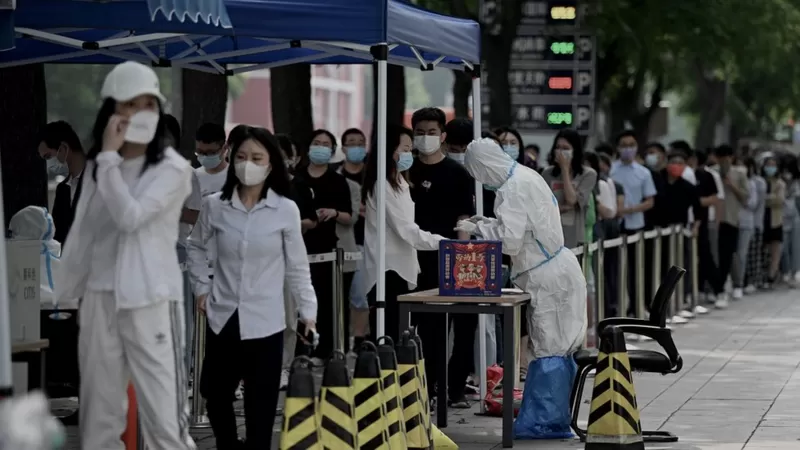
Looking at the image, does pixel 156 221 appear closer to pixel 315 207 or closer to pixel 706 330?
pixel 315 207

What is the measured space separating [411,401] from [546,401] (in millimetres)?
1769

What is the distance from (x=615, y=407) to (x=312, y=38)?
9.01 ft

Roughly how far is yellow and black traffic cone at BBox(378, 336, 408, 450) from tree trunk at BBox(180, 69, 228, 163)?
8590mm

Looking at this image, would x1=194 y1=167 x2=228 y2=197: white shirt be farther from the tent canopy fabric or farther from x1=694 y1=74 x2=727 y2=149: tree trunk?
x1=694 y1=74 x2=727 y2=149: tree trunk

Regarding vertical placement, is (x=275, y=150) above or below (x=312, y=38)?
below

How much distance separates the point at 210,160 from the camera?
1303 centimetres

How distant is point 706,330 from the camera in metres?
20.9

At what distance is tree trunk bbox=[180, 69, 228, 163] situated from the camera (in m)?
18.0

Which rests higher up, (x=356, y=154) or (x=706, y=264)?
(x=356, y=154)

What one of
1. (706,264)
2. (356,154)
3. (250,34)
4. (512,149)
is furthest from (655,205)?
(250,34)

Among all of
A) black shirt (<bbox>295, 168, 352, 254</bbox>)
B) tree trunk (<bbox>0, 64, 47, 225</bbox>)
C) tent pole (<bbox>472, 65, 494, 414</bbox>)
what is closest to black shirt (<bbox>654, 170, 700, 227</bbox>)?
black shirt (<bbox>295, 168, 352, 254</bbox>)

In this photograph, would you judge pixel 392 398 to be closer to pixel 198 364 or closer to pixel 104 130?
pixel 104 130

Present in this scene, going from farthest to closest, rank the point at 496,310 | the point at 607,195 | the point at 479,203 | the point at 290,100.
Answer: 1. the point at 290,100
2. the point at 607,195
3. the point at 479,203
4. the point at 496,310

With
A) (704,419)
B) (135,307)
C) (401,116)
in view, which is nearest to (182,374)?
(135,307)
